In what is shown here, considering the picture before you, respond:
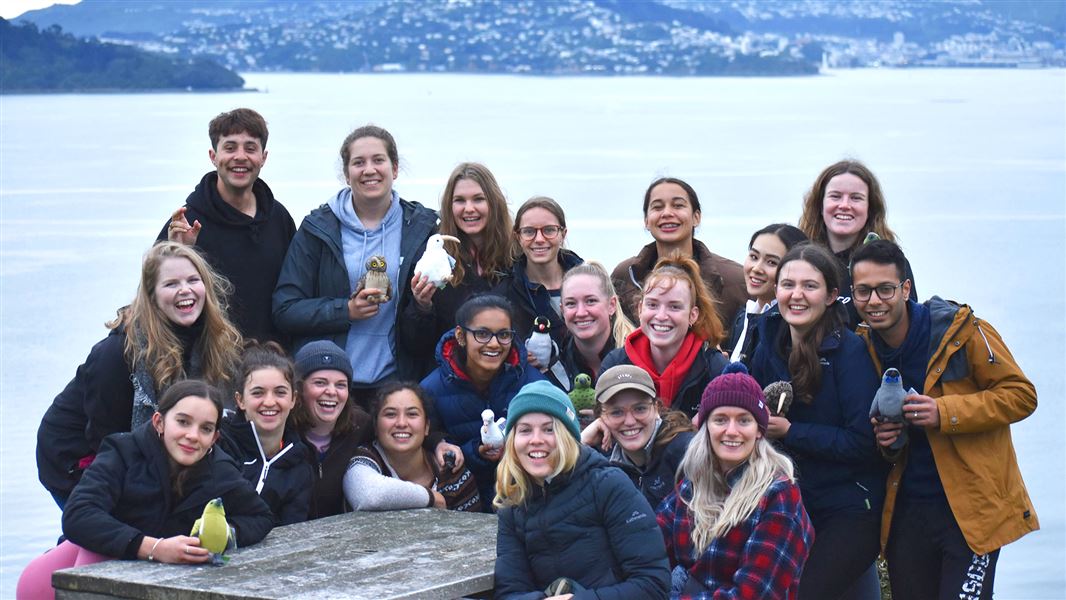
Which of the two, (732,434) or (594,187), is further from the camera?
(594,187)

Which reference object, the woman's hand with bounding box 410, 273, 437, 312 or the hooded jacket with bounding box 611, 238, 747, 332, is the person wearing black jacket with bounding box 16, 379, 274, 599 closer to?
the woman's hand with bounding box 410, 273, 437, 312

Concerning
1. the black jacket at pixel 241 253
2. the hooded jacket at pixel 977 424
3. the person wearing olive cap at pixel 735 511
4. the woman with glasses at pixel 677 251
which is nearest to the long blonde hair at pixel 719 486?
the person wearing olive cap at pixel 735 511

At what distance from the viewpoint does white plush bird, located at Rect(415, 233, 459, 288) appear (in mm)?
6832

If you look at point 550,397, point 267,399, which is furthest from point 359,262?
point 550,397

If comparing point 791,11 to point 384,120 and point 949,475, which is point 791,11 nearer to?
point 384,120

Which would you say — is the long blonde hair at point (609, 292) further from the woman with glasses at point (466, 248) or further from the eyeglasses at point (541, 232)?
the woman with glasses at point (466, 248)

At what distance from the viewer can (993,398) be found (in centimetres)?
586

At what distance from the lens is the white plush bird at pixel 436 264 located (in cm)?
683

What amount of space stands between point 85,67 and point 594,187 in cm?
5298

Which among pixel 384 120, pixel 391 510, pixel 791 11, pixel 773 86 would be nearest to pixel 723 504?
pixel 391 510

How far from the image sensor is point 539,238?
7.16m

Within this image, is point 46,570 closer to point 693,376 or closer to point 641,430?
point 641,430

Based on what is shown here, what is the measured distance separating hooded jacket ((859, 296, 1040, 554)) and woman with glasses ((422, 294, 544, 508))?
181 cm

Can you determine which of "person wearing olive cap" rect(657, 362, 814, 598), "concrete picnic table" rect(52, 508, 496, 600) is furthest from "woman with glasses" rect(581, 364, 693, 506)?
"concrete picnic table" rect(52, 508, 496, 600)
